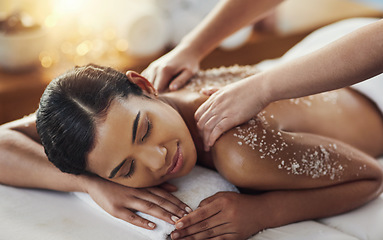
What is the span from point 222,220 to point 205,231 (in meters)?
0.05

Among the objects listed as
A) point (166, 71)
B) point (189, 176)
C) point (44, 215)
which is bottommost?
point (189, 176)

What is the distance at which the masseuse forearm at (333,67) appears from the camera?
979 millimetres

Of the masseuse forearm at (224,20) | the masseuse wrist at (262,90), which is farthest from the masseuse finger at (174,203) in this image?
the masseuse forearm at (224,20)

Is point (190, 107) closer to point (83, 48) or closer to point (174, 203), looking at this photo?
point (174, 203)

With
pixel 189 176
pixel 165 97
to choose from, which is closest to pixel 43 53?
pixel 165 97

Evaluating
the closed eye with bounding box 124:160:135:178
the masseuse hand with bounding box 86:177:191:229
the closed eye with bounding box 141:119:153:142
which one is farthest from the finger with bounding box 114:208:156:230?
the closed eye with bounding box 141:119:153:142

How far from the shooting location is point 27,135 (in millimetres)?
1416

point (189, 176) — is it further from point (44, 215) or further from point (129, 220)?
point (44, 215)

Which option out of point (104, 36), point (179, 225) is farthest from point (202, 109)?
point (104, 36)

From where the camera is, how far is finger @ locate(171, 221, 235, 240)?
1119 mm

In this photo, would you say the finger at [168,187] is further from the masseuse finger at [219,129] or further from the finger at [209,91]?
the finger at [209,91]

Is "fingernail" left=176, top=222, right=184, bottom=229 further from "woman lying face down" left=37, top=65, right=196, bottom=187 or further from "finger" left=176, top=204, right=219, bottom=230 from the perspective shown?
"woman lying face down" left=37, top=65, right=196, bottom=187

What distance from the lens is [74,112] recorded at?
108 centimetres

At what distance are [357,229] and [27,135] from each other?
42.2 inches
